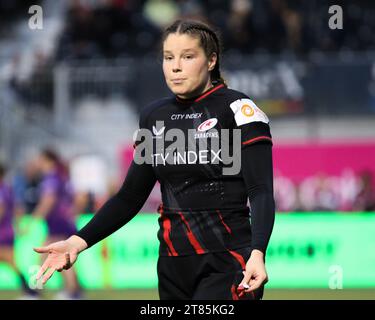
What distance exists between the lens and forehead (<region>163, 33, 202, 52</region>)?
14.5ft

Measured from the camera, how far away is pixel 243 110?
14.5 feet

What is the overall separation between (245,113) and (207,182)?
34 cm

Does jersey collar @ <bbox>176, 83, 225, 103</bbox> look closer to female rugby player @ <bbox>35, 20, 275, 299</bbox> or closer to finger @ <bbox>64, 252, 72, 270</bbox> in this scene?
female rugby player @ <bbox>35, 20, 275, 299</bbox>

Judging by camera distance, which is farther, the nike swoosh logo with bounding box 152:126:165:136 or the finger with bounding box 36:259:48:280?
the nike swoosh logo with bounding box 152:126:165:136

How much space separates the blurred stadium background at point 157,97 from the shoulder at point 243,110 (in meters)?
9.56

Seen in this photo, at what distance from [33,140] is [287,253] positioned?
16.7 feet

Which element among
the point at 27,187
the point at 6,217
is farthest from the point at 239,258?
the point at 27,187

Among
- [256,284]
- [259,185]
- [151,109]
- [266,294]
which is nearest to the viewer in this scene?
[256,284]

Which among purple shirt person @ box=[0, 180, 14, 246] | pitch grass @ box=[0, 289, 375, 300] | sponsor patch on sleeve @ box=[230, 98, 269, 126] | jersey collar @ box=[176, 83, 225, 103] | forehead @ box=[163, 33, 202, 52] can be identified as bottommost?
pitch grass @ box=[0, 289, 375, 300]

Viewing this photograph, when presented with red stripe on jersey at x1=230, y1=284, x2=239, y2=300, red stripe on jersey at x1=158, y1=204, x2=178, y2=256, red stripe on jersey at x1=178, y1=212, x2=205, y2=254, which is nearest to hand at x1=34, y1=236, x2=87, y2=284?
red stripe on jersey at x1=158, y1=204, x2=178, y2=256

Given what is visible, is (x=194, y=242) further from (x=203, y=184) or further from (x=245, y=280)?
(x=245, y=280)

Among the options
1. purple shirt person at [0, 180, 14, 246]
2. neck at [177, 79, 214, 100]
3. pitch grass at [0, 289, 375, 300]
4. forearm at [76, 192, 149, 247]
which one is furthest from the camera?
purple shirt person at [0, 180, 14, 246]
